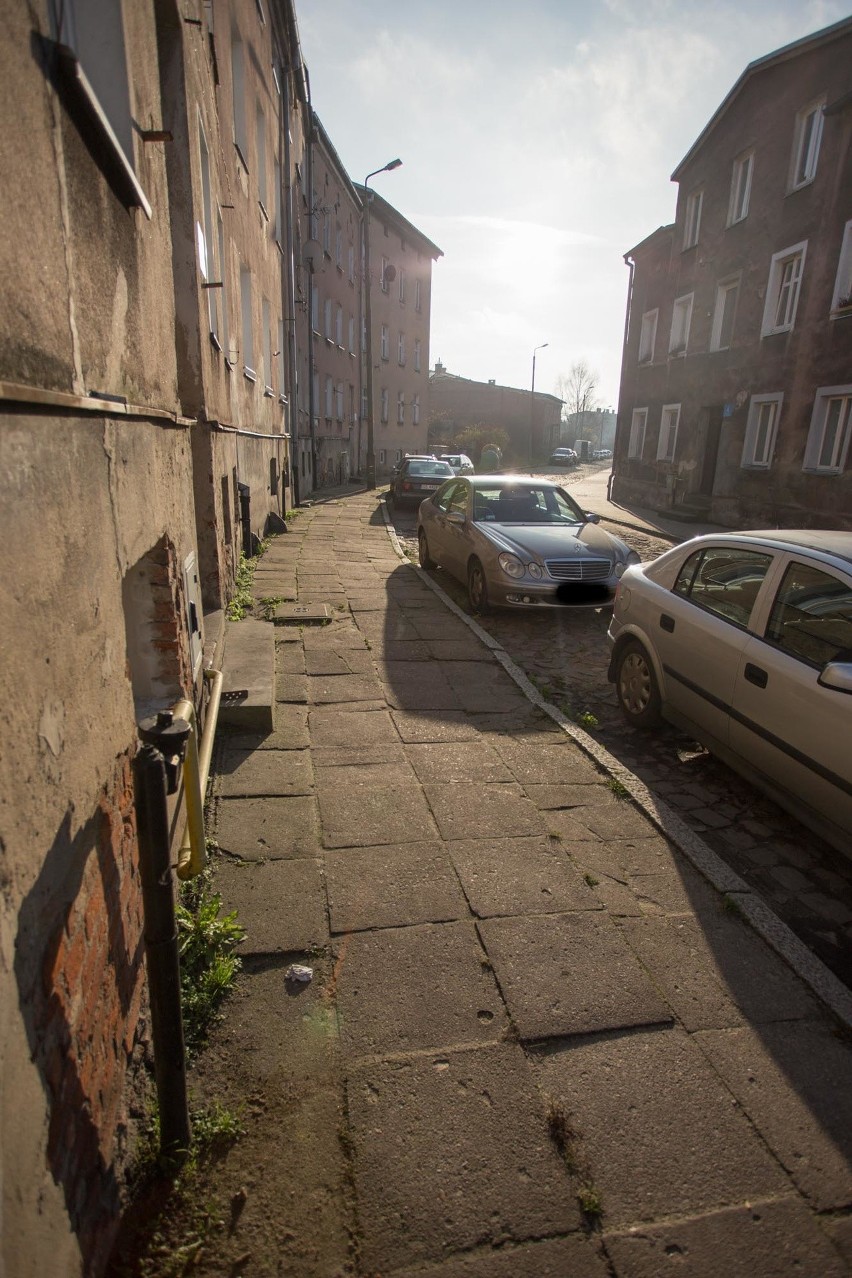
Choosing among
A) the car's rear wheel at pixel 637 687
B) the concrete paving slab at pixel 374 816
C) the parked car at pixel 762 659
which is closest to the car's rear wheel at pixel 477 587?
the car's rear wheel at pixel 637 687

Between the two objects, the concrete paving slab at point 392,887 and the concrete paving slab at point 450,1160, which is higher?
the concrete paving slab at point 392,887

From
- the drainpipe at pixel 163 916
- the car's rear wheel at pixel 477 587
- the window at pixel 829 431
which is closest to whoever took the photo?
the drainpipe at pixel 163 916

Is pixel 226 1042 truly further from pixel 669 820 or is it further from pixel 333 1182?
pixel 669 820

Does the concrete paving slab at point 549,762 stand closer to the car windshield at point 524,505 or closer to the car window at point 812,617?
the car window at point 812,617

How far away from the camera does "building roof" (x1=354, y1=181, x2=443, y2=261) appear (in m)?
32.2

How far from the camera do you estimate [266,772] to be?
14.1 ft

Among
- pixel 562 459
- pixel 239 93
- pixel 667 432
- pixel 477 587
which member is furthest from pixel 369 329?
pixel 562 459

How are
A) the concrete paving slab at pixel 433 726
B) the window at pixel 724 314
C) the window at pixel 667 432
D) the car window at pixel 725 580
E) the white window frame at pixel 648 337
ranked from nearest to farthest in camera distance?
the car window at pixel 725 580 → the concrete paving slab at pixel 433 726 → the window at pixel 724 314 → the window at pixel 667 432 → the white window frame at pixel 648 337

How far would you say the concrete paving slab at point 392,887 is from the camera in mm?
3059

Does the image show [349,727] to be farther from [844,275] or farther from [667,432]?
[667,432]

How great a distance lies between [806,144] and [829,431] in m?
6.86

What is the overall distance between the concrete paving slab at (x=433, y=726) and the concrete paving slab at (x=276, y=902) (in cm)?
169

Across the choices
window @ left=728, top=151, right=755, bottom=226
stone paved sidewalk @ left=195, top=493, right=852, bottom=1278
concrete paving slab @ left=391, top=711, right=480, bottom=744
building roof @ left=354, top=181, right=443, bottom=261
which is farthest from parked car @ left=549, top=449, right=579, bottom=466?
stone paved sidewalk @ left=195, top=493, right=852, bottom=1278

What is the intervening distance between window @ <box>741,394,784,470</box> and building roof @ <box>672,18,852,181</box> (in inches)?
278
